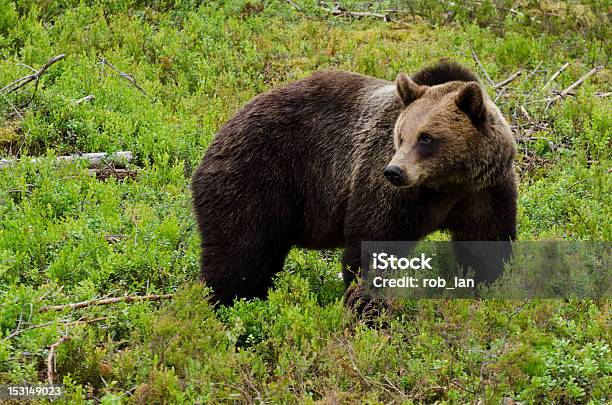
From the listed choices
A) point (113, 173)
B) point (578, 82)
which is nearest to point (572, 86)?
point (578, 82)

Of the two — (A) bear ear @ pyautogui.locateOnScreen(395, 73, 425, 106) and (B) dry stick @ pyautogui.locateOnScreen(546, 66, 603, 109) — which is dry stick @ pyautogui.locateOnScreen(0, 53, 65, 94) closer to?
(A) bear ear @ pyautogui.locateOnScreen(395, 73, 425, 106)

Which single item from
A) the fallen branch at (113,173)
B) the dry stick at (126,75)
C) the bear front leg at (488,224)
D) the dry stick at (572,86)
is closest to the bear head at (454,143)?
the bear front leg at (488,224)

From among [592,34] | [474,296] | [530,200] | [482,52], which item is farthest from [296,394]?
[592,34]

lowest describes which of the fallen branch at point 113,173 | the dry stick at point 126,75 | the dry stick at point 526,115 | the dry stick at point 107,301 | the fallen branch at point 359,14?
the dry stick at point 526,115

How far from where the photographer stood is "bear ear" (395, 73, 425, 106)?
5.44 meters

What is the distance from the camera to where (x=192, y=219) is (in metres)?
6.87

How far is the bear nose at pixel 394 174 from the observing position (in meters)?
5.00

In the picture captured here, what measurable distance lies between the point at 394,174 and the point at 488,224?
958 millimetres

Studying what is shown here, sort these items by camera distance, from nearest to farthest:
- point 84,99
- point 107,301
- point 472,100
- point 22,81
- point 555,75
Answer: point 472,100
point 107,301
point 22,81
point 84,99
point 555,75

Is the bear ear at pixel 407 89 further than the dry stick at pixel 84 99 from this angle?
No

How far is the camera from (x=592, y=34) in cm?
1079

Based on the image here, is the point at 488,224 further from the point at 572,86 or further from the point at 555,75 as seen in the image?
the point at 555,75

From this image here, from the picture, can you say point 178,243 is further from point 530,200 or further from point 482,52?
point 482,52

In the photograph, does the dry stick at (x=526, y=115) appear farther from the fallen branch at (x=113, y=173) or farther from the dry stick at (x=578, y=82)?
the fallen branch at (x=113, y=173)
